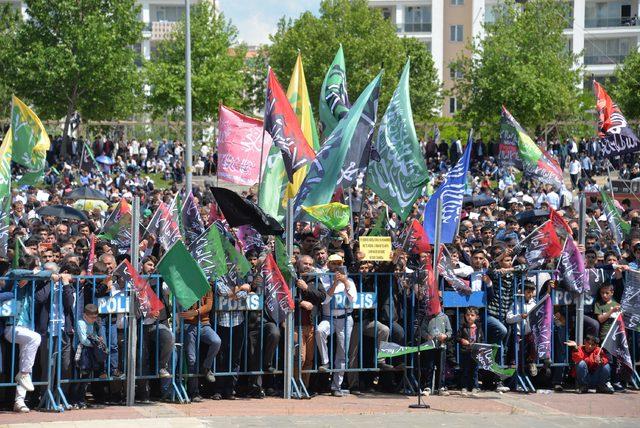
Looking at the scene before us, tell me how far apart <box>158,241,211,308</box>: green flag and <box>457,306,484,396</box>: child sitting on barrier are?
3.18m

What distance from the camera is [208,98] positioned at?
168 ft

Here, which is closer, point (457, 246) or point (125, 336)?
point (125, 336)

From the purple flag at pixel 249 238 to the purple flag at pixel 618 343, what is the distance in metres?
4.35

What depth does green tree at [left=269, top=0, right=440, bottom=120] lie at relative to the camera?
52.8 metres

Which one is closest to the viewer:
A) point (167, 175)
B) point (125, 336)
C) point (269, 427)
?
point (269, 427)

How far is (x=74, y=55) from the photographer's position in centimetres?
4456

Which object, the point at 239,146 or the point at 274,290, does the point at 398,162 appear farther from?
the point at 239,146

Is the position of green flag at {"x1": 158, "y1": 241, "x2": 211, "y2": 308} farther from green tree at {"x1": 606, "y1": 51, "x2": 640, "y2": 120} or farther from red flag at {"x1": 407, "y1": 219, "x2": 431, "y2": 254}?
green tree at {"x1": 606, "y1": 51, "x2": 640, "y2": 120}

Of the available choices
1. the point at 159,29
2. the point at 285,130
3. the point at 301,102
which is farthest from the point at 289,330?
the point at 159,29

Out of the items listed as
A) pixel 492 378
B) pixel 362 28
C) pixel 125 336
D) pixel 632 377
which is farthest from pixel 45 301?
pixel 362 28

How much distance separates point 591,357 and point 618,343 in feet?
1.20

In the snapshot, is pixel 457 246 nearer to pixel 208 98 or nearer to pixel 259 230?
pixel 259 230

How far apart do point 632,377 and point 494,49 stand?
36.4 metres

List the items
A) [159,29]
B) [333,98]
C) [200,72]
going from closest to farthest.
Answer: [333,98], [200,72], [159,29]
